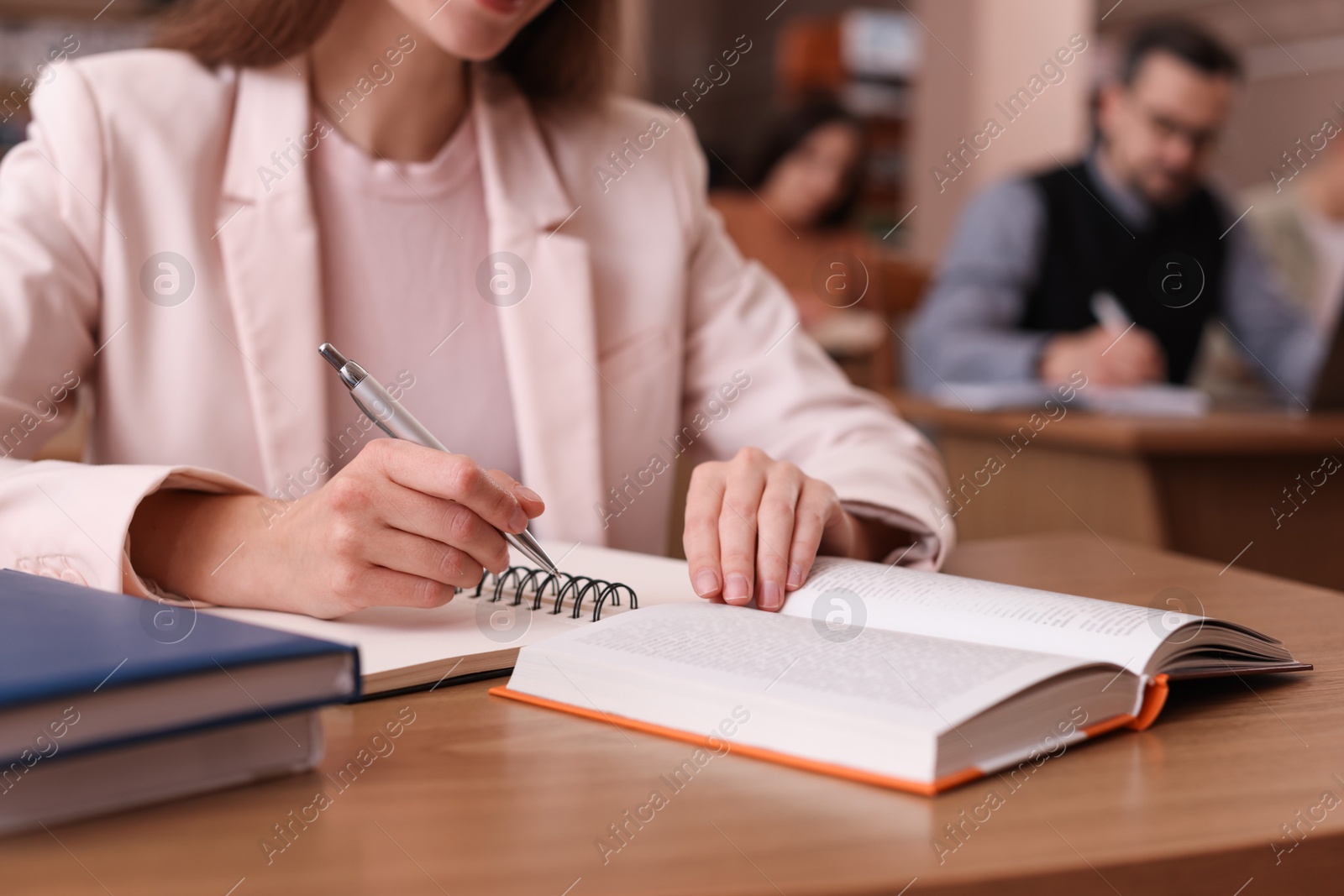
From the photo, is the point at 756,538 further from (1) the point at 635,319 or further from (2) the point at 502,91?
(2) the point at 502,91

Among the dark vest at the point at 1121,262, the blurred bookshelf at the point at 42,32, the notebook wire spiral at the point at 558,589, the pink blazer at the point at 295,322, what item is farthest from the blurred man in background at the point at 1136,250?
the blurred bookshelf at the point at 42,32

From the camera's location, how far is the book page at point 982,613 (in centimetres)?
63

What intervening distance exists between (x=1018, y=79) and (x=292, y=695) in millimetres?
5525

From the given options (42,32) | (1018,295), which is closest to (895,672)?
(1018,295)

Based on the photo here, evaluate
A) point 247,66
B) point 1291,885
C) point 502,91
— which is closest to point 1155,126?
point 502,91

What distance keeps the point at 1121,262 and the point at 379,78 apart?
7.56 feet

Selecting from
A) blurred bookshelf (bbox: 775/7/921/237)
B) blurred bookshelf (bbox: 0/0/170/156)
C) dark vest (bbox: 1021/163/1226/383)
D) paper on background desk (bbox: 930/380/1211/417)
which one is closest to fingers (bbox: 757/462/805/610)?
paper on background desk (bbox: 930/380/1211/417)

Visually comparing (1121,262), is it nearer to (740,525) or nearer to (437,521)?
(740,525)

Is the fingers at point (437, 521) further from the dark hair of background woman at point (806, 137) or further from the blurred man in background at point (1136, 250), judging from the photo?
the dark hair of background woman at point (806, 137)

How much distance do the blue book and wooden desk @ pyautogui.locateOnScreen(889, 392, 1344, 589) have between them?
162 cm

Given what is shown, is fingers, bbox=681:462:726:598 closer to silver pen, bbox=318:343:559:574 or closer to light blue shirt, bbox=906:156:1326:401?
silver pen, bbox=318:343:559:574

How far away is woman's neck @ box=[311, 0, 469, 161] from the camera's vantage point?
1.20m

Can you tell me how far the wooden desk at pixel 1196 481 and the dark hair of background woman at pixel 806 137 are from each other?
304cm

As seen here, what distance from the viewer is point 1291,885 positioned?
0.47 m
